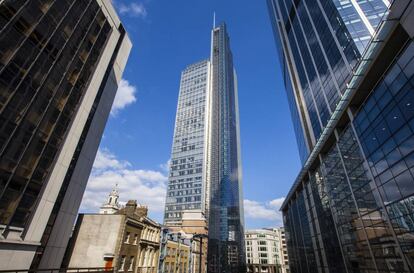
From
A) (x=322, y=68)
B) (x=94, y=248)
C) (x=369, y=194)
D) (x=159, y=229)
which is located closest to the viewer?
(x=369, y=194)

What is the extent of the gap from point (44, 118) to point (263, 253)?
141 meters

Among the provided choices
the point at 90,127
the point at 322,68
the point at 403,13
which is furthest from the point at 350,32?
the point at 90,127

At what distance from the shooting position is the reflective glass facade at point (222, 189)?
112m

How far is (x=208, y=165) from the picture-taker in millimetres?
122125

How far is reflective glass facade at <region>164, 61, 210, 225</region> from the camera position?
113 meters

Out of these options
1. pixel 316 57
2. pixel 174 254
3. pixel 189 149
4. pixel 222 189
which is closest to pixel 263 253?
pixel 222 189

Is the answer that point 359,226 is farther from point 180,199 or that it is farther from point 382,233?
point 180,199

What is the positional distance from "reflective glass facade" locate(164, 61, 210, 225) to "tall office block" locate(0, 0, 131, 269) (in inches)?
3446

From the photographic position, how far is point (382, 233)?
21688 mm

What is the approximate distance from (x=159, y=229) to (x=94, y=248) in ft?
37.7

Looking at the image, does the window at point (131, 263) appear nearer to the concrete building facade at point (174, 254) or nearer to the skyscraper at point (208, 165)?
the concrete building facade at point (174, 254)

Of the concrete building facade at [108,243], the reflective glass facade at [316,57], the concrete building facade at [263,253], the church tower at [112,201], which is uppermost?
the reflective glass facade at [316,57]

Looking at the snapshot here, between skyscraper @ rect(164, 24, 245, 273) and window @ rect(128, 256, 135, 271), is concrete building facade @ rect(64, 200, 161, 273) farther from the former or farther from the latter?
skyscraper @ rect(164, 24, 245, 273)

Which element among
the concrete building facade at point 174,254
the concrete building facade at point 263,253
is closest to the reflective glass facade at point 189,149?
the concrete building facade at point 263,253
